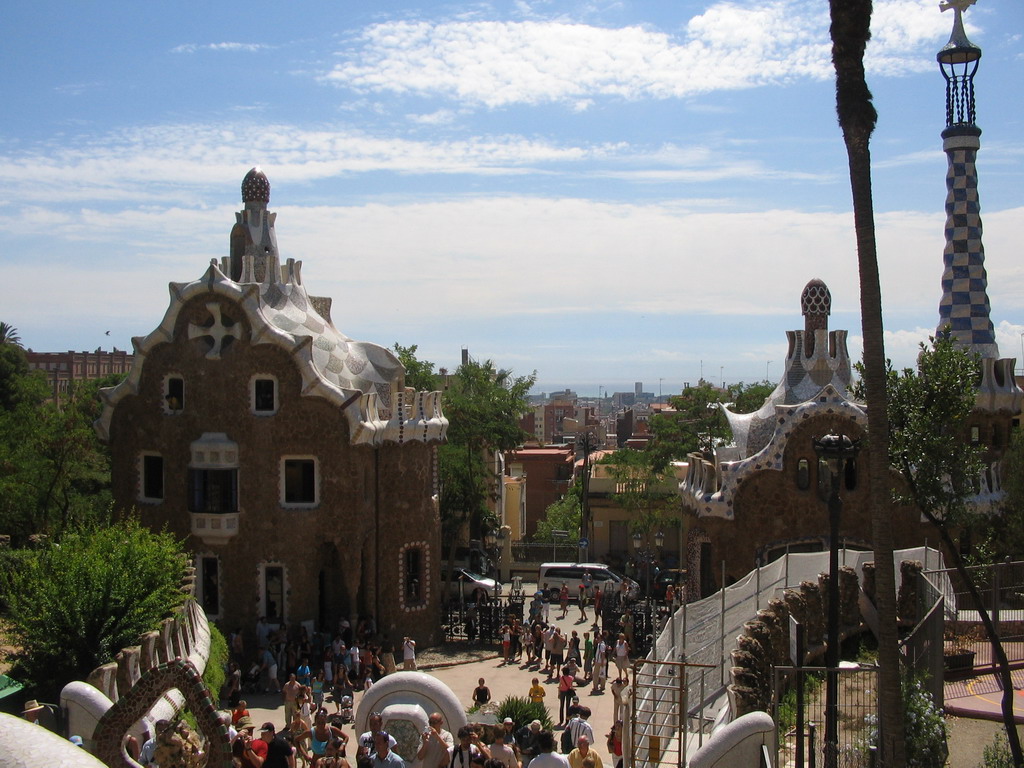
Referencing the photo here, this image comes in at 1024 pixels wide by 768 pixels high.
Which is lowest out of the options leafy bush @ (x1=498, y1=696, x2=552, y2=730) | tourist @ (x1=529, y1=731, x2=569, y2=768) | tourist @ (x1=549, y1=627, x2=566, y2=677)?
tourist @ (x1=549, y1=627, x2=566, y2=677)

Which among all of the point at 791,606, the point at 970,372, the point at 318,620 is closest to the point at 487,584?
the point at 318,620

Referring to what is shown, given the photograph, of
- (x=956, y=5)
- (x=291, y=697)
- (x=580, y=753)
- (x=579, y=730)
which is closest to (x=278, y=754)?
(x=580, y=753)

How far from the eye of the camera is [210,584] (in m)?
24.6

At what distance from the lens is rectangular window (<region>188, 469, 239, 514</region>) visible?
24391 millimetres

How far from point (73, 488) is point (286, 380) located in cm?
1106

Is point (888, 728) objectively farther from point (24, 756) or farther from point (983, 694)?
point (24, 756)

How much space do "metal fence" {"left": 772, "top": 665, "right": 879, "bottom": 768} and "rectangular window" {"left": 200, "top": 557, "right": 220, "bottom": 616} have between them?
13.7m

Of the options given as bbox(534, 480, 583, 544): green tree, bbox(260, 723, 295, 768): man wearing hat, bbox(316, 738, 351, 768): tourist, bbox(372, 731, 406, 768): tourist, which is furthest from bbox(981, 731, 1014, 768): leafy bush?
bbox(534, 480, 583, 544): green tree

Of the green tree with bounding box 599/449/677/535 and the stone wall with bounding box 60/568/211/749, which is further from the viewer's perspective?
the green tree with bounding box 599/449/677/535

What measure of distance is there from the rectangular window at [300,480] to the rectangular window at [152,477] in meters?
3.16

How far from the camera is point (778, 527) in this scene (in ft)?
80.0

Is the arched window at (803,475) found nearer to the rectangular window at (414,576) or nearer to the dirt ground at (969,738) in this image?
the rectangular window at (414,576)

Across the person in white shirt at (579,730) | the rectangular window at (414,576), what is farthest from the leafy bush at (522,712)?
the rectangular window at (414,576)

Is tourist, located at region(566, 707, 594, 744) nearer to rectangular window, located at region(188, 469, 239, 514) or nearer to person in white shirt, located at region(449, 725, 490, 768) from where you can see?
person in white shirt, located at region(449, 725, 490, 768)
